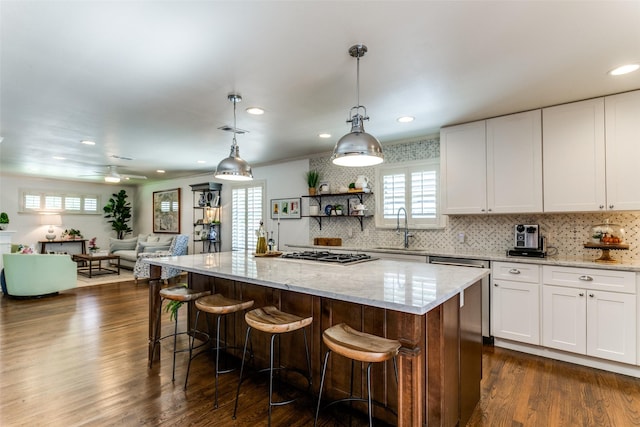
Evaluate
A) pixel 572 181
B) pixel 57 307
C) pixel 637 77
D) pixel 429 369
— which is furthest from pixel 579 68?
pixel 57 307

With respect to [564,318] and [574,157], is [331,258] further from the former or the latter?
[574,157]

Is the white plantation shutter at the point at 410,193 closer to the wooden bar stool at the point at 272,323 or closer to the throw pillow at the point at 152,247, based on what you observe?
the wooden bar stool at the point at 272,323

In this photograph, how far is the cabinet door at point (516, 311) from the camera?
312 centimetres

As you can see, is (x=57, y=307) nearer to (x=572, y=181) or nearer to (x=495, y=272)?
(x=495, y=272)

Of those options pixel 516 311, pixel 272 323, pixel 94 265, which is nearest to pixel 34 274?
pixel 94 265

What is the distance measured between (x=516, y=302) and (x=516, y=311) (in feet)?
0.30

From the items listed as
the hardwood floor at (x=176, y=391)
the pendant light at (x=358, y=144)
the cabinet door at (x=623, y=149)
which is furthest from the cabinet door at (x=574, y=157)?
the pendant light at (x=358, y=144)

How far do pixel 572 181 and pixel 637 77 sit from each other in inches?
37.6

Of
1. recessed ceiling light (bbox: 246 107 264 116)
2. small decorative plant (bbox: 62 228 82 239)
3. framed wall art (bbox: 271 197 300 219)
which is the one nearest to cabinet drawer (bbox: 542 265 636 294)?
recessed ceiling light (bbox: 246 107 264 116)

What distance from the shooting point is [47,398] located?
2336mm

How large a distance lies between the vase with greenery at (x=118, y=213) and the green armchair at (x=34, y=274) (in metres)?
4.52

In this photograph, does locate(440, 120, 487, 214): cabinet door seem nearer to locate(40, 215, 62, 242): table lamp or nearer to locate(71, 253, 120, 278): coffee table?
locate(71, 253, 120, 278): coffee table

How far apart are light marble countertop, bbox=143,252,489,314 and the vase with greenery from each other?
326 inches

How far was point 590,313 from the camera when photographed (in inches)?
112
